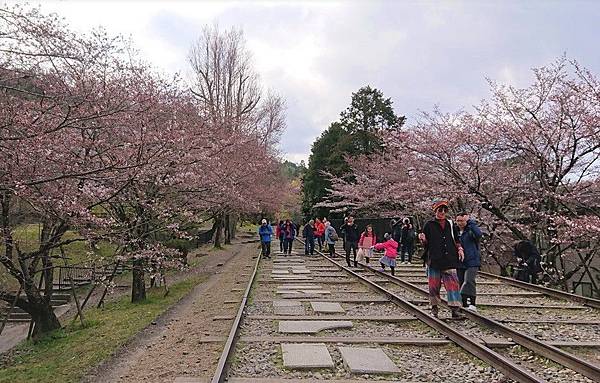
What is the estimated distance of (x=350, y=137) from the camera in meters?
42.5

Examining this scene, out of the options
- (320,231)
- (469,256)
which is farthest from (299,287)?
(320,231)

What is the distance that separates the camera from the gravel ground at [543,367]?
5.68m

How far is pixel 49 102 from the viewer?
852cm

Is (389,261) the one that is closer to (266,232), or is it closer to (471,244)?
(471,244)

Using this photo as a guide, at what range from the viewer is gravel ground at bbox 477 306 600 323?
919cm

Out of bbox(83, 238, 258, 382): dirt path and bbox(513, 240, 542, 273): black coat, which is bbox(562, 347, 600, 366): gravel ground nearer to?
bbox(83, 238, 258, 382): dirt path

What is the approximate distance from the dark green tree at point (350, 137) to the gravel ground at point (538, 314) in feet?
92.1

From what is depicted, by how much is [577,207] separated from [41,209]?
1634cm

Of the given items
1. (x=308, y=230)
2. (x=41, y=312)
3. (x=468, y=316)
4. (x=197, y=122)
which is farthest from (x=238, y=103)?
(x=468, y=316)

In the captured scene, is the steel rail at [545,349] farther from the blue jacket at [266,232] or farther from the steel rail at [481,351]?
the blue jacket at [266,232]

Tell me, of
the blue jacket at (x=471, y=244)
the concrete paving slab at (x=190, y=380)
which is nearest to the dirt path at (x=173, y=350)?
the concrete paving slab at (x=190, y=380)

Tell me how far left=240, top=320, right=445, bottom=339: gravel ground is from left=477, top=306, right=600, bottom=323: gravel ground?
1.73 m

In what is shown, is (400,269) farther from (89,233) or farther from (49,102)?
(49,102)

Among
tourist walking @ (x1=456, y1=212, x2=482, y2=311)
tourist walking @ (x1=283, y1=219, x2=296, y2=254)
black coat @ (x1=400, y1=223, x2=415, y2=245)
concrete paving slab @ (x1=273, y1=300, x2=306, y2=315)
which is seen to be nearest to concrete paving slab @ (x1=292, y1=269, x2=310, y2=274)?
black coat @ (x1=400, y1=223, x2=415, y2=245)
